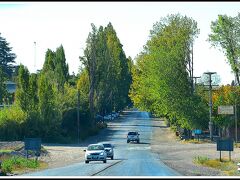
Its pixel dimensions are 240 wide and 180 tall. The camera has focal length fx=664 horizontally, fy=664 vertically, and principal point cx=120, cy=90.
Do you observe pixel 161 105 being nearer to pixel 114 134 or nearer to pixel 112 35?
pixel 114 134

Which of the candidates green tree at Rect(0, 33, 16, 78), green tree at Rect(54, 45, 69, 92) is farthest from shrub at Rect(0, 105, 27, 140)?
green tree at Rect(0, 33, 16, 78)

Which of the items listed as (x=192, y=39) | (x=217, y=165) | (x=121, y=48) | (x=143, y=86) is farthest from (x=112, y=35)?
(x=217, y=165)

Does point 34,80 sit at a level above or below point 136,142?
above

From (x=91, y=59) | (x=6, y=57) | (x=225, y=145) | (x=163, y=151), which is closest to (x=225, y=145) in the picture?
(x=225, y=145)

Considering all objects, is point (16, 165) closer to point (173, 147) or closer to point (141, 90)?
point (173, 147)

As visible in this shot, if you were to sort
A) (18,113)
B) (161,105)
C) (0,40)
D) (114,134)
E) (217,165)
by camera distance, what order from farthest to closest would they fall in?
(0,40) → (114,134) → (161,105) → (18,113) → (217,165)

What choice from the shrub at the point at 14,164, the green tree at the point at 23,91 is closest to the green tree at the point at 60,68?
the green tree at the point at 23,91

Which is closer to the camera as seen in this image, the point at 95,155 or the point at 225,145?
the point at 225,145

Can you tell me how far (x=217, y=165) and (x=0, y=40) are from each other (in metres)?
123

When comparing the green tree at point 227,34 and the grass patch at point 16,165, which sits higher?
the green tree at point 227,34

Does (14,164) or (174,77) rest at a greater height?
(174,77)

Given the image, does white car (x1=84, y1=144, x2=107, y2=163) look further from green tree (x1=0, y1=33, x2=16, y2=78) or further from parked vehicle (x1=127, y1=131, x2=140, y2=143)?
green tree (x1=0, y1=33, x2=16, y2=78)

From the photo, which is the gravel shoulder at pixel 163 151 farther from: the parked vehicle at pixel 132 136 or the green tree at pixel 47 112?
the green tree at pixel 47 112

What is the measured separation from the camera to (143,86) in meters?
110
